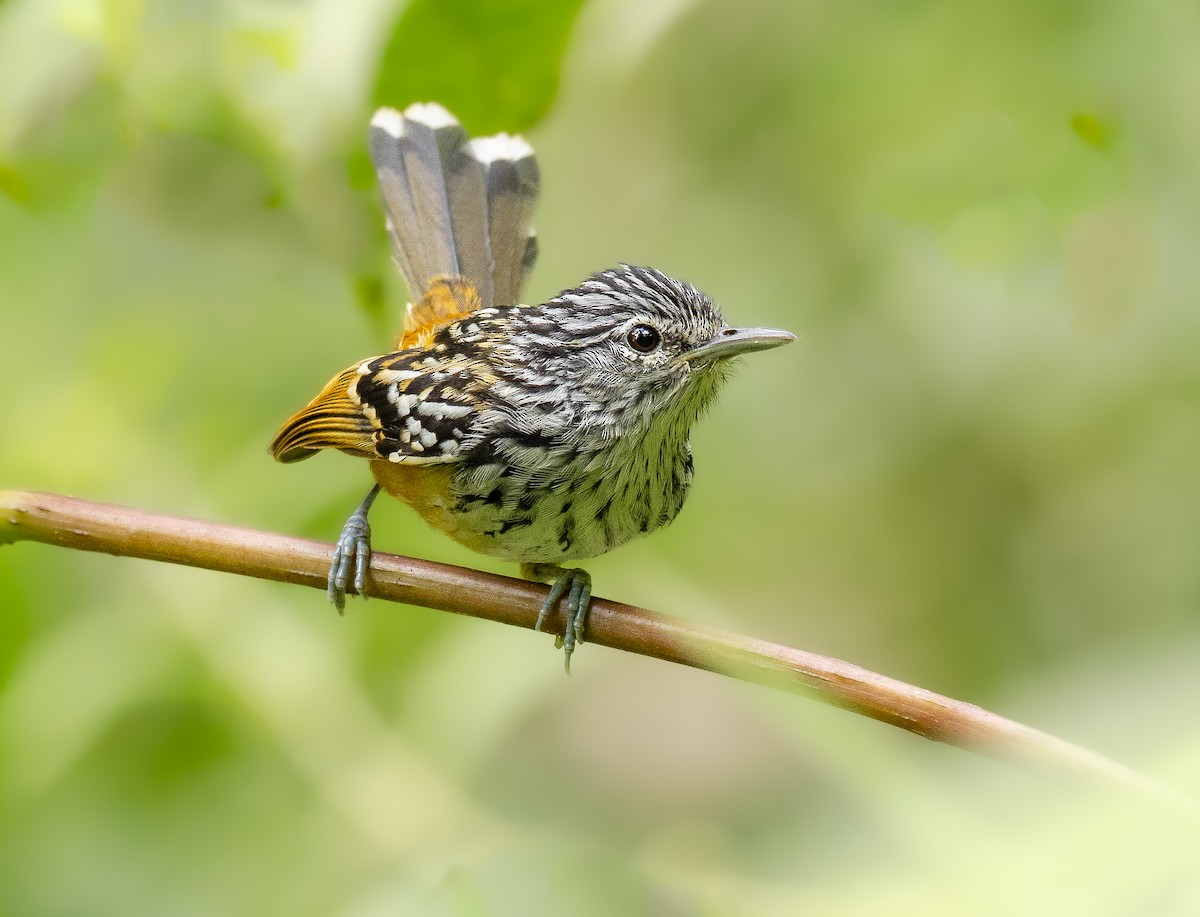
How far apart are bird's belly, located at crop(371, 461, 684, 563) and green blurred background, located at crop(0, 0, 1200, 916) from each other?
19.9 inches

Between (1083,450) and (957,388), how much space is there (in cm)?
51

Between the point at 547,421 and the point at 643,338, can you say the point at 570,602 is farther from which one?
the point at 643,338

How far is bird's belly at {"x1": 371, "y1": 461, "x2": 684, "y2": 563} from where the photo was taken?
11.0ft

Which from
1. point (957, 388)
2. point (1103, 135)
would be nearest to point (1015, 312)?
point (957, 388)

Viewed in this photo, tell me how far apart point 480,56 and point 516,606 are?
47.4 inches

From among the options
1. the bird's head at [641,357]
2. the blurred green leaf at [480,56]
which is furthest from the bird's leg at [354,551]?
the blurred green leaf at [480,56]

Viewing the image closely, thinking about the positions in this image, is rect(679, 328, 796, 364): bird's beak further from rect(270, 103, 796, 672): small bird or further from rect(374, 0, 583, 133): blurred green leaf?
rect(374, 0, 583, 133): blurred green leaf

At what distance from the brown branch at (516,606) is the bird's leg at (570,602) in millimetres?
69

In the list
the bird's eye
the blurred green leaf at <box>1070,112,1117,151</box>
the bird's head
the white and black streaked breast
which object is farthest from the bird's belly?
the blurred green leaf at <box>1070,112,1117,151</box>

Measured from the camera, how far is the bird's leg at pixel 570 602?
3.01 metres

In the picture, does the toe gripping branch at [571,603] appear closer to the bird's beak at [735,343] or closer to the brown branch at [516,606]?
the brown branch at [516,606]

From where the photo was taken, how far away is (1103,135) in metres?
2.94

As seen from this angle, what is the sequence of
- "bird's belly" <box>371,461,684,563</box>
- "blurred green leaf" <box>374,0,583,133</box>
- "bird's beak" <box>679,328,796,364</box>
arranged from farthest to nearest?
1. "bird's belly" <box>371,461,684,563</box>
2. "bird's beak" <box>679,328,796,364</box>
3. "blurred green leaf" <box>374,0,583,133</box>

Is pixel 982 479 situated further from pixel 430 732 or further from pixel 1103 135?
pixel 430 732
